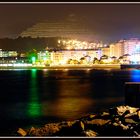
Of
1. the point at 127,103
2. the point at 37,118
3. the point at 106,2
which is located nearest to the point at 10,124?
the point at 37,118

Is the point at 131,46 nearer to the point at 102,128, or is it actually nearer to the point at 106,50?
the point at 106,50

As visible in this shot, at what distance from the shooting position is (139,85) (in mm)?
7145

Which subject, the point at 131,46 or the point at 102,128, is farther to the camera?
the point at 131,46

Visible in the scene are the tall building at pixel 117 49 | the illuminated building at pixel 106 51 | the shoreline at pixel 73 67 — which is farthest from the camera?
the illuminated building at pixel 106 51

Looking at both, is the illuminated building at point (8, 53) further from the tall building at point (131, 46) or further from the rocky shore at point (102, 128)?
the rocky shore at point (102, 128)

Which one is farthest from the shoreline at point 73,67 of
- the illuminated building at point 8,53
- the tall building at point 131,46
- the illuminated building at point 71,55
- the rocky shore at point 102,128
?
the rocky shore at point 102,128

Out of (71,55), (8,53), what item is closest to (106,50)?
(71,55)

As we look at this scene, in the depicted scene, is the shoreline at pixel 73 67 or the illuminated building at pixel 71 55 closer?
the shoreline at pixel 73 67

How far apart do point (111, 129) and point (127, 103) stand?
1.94 metres

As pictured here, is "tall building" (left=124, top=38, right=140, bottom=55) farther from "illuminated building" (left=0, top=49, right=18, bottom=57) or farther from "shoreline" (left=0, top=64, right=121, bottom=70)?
"illuminated building" (left=0, top=49, right=18, bottom=57)

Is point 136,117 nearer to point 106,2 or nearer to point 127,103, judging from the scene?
point 127,103

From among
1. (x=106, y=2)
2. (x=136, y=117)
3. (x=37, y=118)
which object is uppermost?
(x=106, y=2)

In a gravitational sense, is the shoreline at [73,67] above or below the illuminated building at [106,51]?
below

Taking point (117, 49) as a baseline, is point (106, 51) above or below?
below
